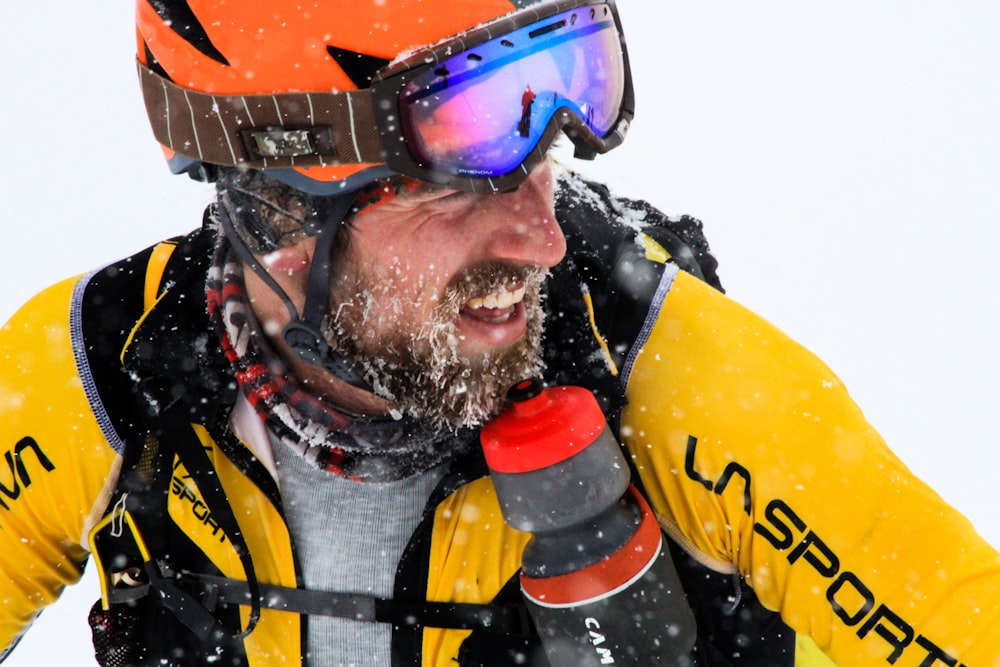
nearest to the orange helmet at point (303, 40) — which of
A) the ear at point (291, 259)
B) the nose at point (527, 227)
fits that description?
the ear at point (291, 259)

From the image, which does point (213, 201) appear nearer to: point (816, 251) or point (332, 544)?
point (332, 544)

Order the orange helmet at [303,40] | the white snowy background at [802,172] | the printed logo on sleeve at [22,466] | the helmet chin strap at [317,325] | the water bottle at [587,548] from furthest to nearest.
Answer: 1. the white snowy background at [802,172]
2. the printed logo on sleeve at [22,466]
3. the helmet chin strap at [317,325]
4. the orange helmet at [303,40]
5. the water bottle at [587,548]

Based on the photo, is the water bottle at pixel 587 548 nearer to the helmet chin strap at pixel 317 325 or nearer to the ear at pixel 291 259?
the helmet chin strap at pixel 317 325

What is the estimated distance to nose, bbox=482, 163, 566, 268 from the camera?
2455mm

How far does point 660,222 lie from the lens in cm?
308

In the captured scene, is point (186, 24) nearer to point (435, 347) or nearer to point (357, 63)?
point (357, 63)

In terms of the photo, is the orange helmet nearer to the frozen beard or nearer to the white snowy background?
the frozen beard

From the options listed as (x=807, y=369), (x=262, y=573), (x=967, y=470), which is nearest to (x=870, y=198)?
(x=967, y=470)

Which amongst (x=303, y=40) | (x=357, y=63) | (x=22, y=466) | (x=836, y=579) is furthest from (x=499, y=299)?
(x=22, y=466)

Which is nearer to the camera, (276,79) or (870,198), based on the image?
(276,79)

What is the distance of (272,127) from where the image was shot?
241 centimetres

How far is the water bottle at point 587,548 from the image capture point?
2180mm

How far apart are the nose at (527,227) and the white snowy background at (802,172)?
9.00ft

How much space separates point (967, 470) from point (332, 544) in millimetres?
4006
